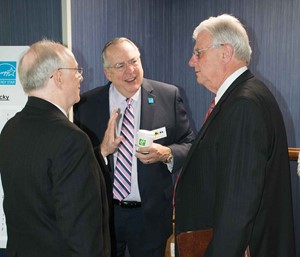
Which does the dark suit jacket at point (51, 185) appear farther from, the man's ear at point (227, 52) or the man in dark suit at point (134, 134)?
the man in dark suit at point (134, 134)

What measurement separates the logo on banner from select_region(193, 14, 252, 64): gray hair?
1160 mm

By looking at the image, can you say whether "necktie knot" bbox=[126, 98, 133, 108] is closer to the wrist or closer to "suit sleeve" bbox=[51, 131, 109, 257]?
the wrist

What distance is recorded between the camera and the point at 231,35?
5.03ft

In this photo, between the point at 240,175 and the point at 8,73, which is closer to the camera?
the point at 240,175

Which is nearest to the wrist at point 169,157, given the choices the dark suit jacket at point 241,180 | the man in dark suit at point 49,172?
the dark suit jacket at point 241,180

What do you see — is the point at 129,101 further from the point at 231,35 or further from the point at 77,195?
the point at 77,195

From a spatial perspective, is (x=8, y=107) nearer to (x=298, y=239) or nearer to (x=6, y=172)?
(x=6, y=172)

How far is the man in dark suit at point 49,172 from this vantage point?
1.32 metres

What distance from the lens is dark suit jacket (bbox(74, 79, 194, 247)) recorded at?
2.19m

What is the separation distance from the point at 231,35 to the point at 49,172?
830 millimetres

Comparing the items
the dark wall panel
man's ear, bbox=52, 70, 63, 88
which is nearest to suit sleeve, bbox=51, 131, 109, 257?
man's ear, bbox=52, 70, 63, 88

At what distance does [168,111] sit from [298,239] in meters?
1.83

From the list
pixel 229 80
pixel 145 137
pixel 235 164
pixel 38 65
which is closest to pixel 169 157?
pixel 145 137

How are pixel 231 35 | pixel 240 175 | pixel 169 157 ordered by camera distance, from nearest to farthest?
pixel 240 175, pixel 231 35, pixel 169 157
